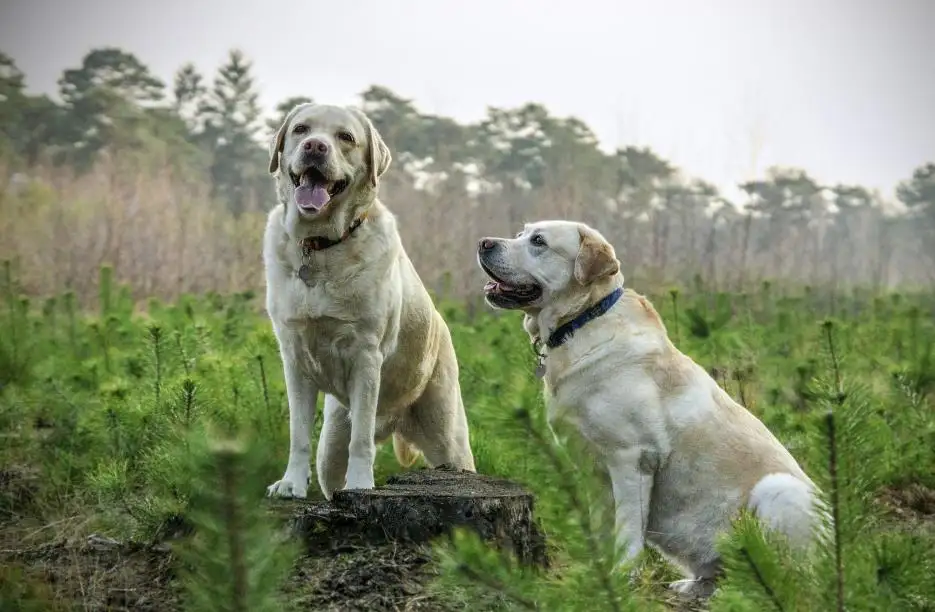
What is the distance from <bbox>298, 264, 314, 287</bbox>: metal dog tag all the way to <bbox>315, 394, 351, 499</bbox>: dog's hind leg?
76 cm

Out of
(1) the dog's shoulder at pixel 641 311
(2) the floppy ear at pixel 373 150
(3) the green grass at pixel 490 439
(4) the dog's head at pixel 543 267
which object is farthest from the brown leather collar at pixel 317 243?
(1) the dog's shoulder at pixel 641 311

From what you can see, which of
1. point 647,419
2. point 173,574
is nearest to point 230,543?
point 173,574

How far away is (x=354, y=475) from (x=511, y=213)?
9.93 meters

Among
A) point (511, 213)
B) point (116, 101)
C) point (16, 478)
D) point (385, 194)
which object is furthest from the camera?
point (116, 101)

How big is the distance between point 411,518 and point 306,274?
4.41 feet

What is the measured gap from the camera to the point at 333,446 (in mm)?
4930

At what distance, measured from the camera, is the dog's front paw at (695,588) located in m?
3.83

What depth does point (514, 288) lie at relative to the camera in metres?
4.46

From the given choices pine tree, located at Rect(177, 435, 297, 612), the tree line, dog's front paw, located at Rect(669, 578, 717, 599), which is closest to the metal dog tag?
dog's front paw, located at Rect(669, 578, 717, 599)

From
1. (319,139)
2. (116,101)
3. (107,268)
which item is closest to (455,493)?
(319,139)

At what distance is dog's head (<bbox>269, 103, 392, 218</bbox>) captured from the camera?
428cm

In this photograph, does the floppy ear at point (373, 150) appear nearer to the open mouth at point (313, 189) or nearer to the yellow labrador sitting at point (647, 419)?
the open mouth at point (313, 189)

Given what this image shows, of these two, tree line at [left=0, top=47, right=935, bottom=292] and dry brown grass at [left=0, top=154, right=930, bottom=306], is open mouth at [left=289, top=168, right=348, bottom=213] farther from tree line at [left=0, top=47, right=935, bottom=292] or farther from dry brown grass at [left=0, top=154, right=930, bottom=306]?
tree line at [left=0, top=47, right=935, bottom=292]

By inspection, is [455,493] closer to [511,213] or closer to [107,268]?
[107,268]
